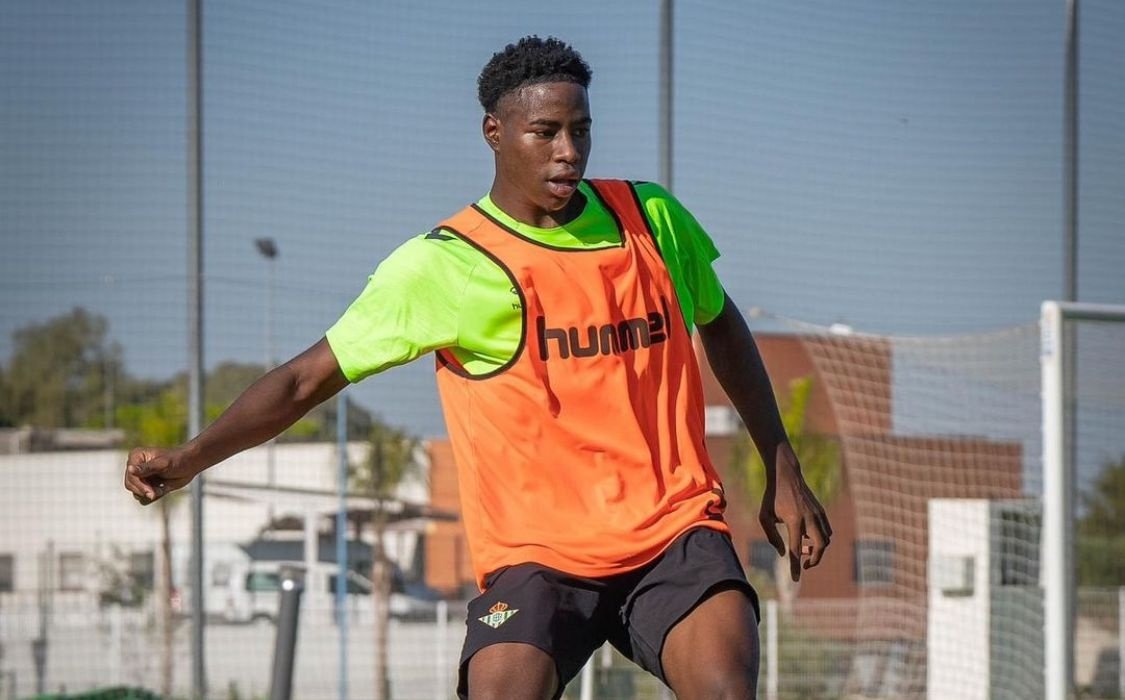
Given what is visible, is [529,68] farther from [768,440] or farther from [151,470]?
[151,470]

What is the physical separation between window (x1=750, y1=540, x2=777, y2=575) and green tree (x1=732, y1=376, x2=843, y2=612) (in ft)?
6.05

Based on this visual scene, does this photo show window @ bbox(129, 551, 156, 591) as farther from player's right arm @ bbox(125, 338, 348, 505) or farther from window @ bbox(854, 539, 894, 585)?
player's right arm @ bbox(125, 338, 348, 505)

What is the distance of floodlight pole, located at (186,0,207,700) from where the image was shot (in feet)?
26.6

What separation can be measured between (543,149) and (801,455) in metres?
7.19

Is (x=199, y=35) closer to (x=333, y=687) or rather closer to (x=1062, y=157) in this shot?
(x=333, y=687)

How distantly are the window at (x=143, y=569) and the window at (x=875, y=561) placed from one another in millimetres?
4483

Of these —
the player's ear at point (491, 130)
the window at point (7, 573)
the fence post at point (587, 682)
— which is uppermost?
the player's ear at point (491, 130)

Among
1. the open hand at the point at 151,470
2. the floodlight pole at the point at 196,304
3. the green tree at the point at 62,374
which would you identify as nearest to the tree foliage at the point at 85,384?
the green tree at the point at 62,374

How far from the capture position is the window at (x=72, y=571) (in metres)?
8.15

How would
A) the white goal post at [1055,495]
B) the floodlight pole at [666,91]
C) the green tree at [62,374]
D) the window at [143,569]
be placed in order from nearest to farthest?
1. the white goal post at [1055,495]
2. the green tree at [62,374]
3. the window at [143,569]
4. the floodlight pole at [666,91]

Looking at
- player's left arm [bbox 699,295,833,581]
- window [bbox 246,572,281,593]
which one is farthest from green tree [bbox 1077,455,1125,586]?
player's left arm [bbox 699,295,833,581]

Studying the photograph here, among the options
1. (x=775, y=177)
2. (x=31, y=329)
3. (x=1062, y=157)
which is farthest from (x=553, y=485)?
(x=1062, y=157)

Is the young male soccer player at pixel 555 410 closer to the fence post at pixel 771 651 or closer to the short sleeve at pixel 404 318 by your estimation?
the short sleeve at pixel 404 318

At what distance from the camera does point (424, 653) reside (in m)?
9.13
